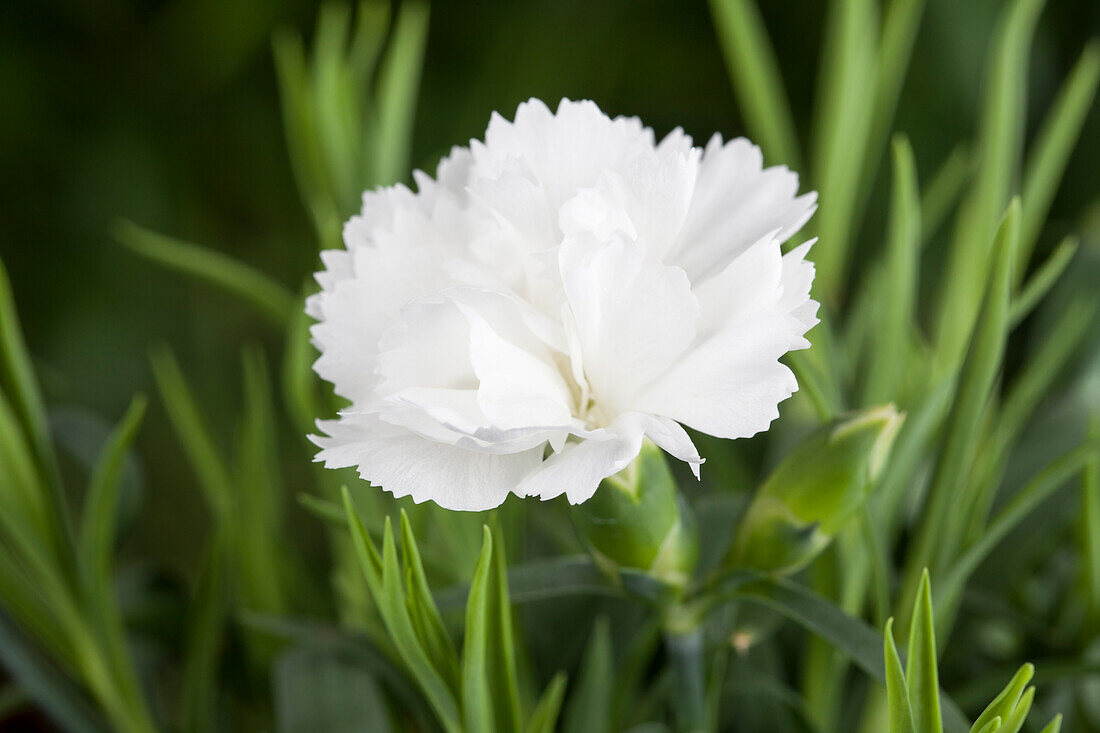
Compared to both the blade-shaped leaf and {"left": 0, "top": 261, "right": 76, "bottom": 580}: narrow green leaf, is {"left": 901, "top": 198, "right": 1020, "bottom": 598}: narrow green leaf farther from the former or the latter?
{"left": 0, "top": 261, "right": 76, "bottom": 580}: narrow green leaf

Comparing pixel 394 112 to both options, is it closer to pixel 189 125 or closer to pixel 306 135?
pixel 306 135

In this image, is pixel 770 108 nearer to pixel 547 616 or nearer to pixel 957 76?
pixel 547 616

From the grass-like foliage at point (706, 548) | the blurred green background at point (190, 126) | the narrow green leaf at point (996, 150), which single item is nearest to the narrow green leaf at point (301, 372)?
the grass-like foliage at point (706, 548)

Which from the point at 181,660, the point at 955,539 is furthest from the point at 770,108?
the point at 181,660

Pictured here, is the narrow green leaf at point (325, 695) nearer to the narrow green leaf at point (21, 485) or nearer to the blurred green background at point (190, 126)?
the narrow green leaf at point (21, 485)

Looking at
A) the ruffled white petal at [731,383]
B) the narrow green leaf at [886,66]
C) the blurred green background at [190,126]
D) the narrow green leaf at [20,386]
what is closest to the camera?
the ruffled white petal at [731,383]

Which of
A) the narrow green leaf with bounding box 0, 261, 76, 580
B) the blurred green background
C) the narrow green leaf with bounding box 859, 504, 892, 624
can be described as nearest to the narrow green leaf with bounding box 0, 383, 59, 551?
the narrow green leaf with bounding box 0, 261, 76, 580

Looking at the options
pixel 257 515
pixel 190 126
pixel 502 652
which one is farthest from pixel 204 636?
pixel 190 126
